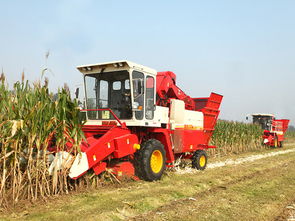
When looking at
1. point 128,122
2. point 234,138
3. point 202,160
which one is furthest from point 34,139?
point 234,138

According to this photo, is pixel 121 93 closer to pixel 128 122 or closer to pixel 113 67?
pixel 113 67

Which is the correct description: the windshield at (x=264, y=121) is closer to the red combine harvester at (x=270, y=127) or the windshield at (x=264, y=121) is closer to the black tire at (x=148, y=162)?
the red combine harvester at (x=270, y=127)

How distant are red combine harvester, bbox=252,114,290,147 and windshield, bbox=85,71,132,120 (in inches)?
644

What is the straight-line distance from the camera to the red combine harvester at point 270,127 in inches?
821

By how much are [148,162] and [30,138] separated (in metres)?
2.70

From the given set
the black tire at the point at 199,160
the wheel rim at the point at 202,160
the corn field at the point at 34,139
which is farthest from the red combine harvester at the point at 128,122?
the wheel rim at the point at 202,160

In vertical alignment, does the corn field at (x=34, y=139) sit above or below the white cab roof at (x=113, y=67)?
below

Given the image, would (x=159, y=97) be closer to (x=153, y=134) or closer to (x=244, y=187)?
(x=153, y=134)

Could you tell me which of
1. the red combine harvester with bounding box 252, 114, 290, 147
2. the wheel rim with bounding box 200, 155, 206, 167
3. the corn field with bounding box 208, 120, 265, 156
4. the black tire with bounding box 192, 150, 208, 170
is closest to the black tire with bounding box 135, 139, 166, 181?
the black tire with bounding box 192, 150, 208, 170

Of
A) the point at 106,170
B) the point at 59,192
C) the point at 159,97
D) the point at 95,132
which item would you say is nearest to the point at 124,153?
the point at 106,170

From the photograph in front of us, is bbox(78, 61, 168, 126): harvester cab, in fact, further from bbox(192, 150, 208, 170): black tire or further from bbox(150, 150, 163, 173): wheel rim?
bbox(192, 150, 208, 170): black tire

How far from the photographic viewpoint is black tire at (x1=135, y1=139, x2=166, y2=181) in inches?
253

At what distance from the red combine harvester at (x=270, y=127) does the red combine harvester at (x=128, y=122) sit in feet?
47.7

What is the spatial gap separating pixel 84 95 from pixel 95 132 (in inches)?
41.5
